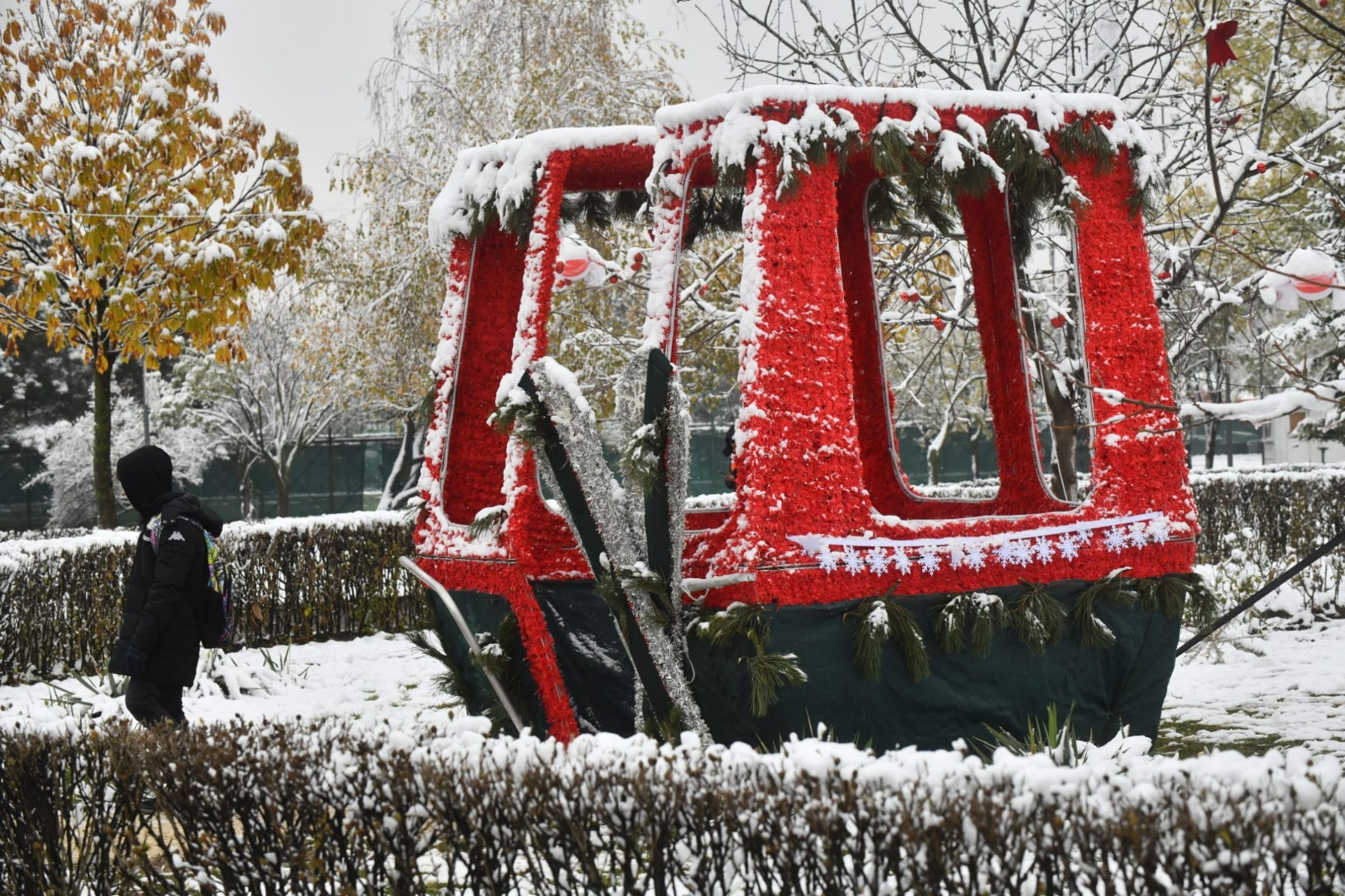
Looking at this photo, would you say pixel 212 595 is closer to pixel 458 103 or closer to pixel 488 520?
pixel 488 520

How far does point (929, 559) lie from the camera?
16.0 feet

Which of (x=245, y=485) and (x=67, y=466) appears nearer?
(x=67, y=466)

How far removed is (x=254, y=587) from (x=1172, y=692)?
23.4 feet

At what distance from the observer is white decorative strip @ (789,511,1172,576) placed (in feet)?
15.4

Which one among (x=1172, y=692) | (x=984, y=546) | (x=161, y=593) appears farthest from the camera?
(x=1172, y=692)

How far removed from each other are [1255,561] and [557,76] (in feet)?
30.6

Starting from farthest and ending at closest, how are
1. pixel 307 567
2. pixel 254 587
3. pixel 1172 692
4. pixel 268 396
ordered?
1. pixel 268 396
2. pixel 307 567
3. pixel 254 587
4. pixel 1172 692

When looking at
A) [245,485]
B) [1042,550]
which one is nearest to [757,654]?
[1042,550]

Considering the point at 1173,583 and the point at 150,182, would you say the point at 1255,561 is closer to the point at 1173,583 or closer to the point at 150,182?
the point at 1173,583

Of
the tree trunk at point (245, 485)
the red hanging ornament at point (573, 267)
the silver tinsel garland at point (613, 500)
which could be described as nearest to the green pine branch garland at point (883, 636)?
the silver tinsel garland at point (613, 500)

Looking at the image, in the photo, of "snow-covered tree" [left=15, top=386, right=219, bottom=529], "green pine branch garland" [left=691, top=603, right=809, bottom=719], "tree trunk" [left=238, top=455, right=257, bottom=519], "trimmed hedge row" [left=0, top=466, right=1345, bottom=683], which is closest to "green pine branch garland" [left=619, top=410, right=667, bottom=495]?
"green pine branch garland" [left=691, top=603, right=809, bottom=719]

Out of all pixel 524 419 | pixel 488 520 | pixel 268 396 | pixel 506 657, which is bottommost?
pixel 506 657

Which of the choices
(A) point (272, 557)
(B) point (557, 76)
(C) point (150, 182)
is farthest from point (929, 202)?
(B) point (557, 76)

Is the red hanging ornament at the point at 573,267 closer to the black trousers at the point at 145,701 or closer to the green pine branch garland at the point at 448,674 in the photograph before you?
the green pine branch garland at the point at 448,674
